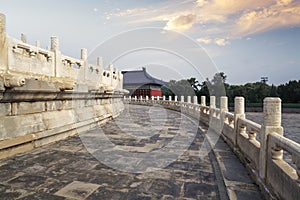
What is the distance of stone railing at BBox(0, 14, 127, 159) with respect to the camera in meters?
4.58

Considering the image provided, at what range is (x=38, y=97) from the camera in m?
5.48

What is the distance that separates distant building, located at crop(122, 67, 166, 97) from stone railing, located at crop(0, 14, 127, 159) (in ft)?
105

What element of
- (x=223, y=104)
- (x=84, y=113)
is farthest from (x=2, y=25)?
(x=223, y=104)

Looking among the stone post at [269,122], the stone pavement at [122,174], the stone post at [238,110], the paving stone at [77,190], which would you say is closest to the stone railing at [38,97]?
the stone pavement at [122,174]

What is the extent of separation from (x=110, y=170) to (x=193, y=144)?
3015 mm

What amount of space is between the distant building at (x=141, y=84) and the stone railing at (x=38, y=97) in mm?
32128

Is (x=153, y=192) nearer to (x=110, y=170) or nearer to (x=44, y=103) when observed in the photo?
(x=110, y=170)

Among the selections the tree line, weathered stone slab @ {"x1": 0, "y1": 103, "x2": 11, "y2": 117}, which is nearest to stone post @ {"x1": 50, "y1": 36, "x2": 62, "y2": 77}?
weathered stone slab @ {"x1": 0, "y1": 103, "x2": 11, "y2": 117}

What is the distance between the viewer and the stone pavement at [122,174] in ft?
10.2

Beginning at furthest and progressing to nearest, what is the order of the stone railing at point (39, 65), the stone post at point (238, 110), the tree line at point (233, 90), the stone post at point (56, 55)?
the tree line at point (233, 90), the stone post at point (56, 55), the stone post at point (238, 110), the stone railing at point (39, 65)

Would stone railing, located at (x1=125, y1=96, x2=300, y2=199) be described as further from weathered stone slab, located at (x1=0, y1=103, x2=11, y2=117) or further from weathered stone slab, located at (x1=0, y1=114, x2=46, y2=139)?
weathered stone slab, located at (x1=0, y1=103, x2=11, y2=117)

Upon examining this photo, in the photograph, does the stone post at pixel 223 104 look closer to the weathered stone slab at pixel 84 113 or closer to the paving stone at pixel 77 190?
the weathered stone slab at pixel 84 113

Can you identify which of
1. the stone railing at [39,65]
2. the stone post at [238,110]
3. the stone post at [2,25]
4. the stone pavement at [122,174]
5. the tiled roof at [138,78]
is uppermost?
the tiled roof at [138,78]

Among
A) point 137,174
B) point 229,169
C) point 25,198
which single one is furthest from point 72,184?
point 229,169
